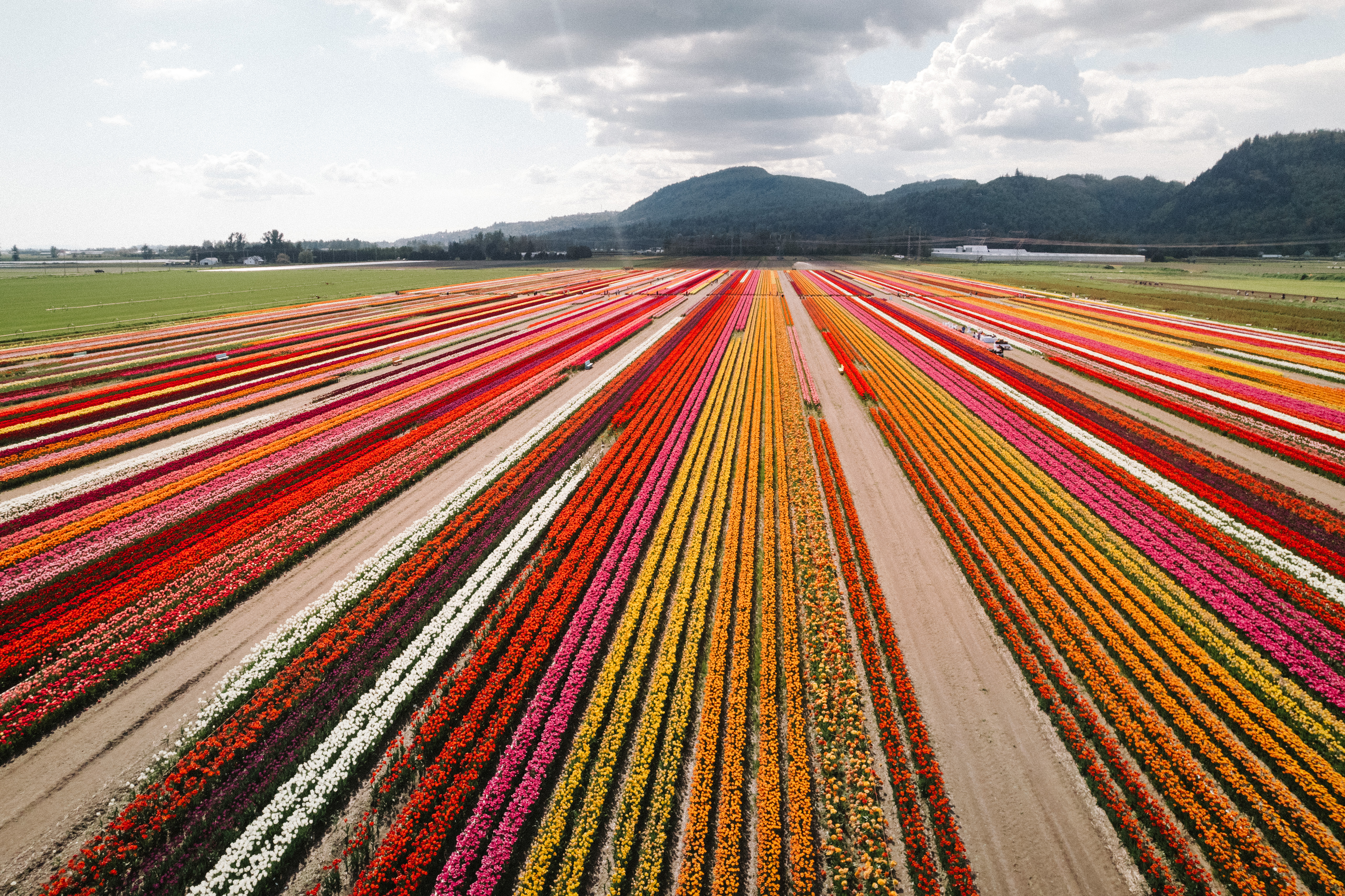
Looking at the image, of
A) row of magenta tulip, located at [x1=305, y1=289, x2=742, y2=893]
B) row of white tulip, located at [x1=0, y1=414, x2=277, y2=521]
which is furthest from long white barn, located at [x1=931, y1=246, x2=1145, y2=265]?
row of white tulip, located at [x1=0, y1=414, x2=277, y2=521]

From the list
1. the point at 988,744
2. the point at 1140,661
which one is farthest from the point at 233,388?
the point at 1140,661

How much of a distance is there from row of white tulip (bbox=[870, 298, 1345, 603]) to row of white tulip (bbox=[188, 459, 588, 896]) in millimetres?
24698

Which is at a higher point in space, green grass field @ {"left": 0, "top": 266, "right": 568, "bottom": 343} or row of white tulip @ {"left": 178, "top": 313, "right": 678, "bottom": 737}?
green grass field @ {"left": 0, "top": 266, "right": 568, "bottom": 343}

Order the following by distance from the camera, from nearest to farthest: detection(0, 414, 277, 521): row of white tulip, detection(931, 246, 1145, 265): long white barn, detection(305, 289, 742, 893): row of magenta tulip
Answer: detection(305, 289, 742, 893): row of magenta tulip, detection(0, 414, 277, 521): row of white tulip, detection(931, 246, 1145, 265): long white barn

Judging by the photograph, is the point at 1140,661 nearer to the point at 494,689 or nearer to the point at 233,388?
the point at 494,689

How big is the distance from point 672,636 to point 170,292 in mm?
130547

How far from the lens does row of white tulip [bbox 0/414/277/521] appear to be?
21781 millimetres

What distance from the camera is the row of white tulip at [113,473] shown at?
858 inches


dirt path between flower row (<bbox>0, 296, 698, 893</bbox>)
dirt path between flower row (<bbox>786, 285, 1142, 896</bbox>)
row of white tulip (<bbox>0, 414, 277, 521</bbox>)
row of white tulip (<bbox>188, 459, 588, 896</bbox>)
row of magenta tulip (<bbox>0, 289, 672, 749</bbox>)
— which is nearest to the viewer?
row of white tulip (<bbox>188, 459, 588, 896</bbox>)

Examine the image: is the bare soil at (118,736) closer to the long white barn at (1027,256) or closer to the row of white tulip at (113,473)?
the row of white tulip at (113,473)

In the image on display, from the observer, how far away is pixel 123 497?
2238cm

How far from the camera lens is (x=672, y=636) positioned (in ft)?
49.2

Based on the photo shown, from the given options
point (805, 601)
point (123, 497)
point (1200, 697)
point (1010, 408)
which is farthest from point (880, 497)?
point (123, 497)

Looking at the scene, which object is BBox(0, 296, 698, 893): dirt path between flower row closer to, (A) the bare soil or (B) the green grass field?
(A) the bare soil
